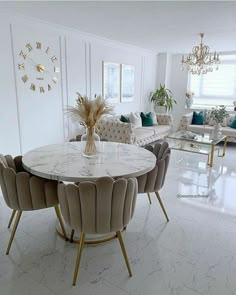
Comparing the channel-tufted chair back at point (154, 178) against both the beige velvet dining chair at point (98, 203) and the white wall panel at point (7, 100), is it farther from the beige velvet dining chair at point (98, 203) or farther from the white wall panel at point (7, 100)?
the white wall panel at point (7, 100)

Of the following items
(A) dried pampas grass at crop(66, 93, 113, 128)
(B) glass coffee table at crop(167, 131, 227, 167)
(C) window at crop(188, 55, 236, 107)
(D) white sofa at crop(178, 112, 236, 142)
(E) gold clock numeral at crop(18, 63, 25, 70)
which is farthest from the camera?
(C) window at crop(188, 55, 236, 107)

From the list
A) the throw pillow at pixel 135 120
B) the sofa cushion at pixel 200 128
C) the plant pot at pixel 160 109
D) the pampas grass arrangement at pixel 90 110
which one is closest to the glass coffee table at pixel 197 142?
the sofa cushion at pixel 200 128

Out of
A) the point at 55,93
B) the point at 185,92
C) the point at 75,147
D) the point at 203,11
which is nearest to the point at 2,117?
the point at 55,93

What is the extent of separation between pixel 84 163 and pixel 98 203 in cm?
59

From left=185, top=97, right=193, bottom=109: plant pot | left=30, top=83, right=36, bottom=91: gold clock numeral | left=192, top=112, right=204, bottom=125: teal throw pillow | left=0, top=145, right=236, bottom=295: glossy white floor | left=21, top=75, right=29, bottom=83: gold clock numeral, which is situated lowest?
left=0, top=145, right=236, bottom=295: glossy white floor

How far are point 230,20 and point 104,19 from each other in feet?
6.24

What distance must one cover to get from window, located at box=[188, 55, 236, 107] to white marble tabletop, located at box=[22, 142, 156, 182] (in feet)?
18.8

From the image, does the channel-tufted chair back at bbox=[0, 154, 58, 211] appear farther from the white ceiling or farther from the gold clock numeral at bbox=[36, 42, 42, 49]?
the gold clock numeral at bbox=[36, 42, 42, 49]

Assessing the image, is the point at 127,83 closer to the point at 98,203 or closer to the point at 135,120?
the point at 135,120

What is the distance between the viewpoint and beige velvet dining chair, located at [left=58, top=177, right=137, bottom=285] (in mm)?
1762

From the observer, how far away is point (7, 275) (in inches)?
77.4

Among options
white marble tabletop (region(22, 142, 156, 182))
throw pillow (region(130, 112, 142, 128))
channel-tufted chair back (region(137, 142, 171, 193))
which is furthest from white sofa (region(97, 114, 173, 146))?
channel-tufted chair back (region(137, 142, 171, 193))

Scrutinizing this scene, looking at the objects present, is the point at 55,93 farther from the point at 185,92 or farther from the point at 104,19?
the point at 185,92

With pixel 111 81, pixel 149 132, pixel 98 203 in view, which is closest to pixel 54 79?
pixel 111 81
